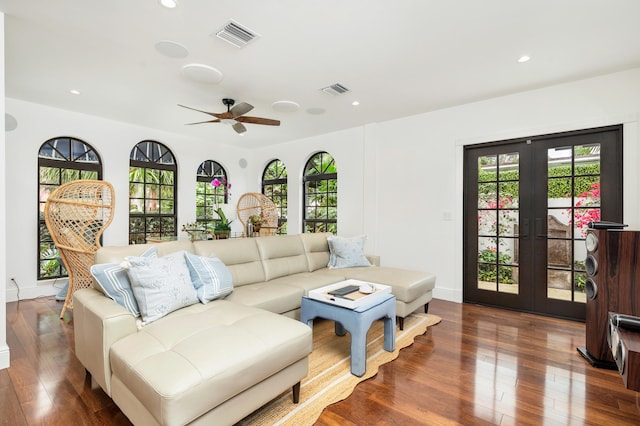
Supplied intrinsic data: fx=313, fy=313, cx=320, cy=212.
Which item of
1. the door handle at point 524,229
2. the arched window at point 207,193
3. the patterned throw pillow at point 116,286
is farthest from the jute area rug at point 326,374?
the arched window at point 207,193

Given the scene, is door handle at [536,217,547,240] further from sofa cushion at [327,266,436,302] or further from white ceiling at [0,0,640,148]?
white ceiling at [0,0,640,148]

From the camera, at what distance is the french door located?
340cm

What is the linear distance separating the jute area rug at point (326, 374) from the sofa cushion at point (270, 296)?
429mm

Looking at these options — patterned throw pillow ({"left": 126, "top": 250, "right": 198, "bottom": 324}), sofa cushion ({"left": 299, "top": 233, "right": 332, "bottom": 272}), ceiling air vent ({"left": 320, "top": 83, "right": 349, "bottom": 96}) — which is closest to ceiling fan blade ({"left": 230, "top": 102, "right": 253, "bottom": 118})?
ceiling air vent ({"left": 320, "top": 83, "right": 349, "bottom": 96})

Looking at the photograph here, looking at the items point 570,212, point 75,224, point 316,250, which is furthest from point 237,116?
point 570,212

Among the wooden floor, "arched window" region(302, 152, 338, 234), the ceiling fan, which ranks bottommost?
the wooden floor

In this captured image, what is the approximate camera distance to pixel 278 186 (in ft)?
22.2

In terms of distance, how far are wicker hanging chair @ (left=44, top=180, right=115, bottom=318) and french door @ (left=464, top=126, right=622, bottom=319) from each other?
458 centimetres

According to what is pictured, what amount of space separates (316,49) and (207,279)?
218cm

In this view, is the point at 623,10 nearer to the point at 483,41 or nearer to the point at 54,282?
the point at 483,41

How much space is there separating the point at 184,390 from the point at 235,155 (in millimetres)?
5965

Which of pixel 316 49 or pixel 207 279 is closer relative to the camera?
pixel 207 279

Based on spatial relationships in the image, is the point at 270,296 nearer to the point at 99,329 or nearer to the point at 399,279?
the point at 99,329

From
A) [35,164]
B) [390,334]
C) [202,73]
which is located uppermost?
[202,73]
